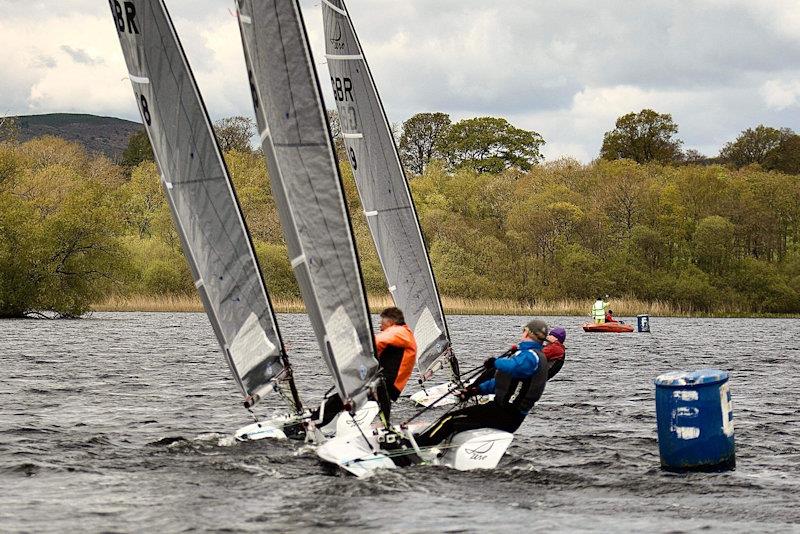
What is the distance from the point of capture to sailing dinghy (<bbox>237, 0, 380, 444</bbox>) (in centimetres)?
1049

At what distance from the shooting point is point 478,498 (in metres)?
10.9

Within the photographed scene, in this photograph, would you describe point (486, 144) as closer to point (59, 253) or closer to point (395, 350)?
point (59, 253)

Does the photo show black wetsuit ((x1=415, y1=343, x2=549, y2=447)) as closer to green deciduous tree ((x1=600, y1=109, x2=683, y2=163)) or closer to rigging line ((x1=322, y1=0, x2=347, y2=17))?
rigging line ((x1=322, y1=0, x2=347, y2=17))

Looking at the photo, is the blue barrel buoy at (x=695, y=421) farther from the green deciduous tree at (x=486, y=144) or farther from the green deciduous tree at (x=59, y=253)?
the green deciduous tree at (x=486, y=144)

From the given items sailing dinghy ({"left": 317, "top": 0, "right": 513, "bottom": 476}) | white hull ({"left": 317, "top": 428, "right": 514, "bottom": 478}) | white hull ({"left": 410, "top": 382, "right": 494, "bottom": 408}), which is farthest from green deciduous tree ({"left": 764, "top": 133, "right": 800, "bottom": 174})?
white hull ({"left": 317, "top": 428, "right": 514, "bottom": 478})

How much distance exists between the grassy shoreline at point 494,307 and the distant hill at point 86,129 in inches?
4315

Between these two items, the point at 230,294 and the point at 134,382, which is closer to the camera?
the point at 230,294

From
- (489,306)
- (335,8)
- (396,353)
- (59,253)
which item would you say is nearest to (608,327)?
(489,306)

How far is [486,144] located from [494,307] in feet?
123

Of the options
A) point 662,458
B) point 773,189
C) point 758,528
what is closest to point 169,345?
point 662,458

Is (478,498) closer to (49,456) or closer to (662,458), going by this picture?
(662,458)

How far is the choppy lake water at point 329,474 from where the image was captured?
32.8ft

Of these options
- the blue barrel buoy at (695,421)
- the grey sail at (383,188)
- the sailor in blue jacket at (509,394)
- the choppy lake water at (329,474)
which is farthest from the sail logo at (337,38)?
the blue barrel buoy at (695,421)

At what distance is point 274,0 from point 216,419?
7.97 meters
